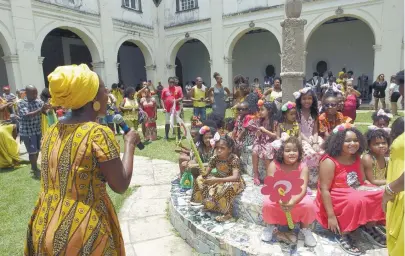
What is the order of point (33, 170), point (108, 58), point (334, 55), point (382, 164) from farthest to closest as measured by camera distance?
point (334, 55)
point (108, 58)
point (33, 170)
point (382, 164)

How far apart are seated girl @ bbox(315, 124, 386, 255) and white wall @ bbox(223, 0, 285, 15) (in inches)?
468

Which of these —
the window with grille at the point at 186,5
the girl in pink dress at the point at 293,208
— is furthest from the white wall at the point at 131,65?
the girl in pink dress at the point at 293,208

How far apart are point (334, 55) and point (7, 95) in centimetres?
1431

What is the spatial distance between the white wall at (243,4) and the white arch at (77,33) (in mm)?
6185

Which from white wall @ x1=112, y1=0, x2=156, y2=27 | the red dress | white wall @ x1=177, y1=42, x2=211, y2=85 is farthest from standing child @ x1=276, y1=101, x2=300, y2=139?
white wall @ x1=177, y1=42, x2=211, y2=85

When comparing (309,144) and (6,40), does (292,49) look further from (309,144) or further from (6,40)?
(6,40)

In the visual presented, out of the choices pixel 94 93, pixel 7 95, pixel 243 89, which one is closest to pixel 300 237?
pixel 94 93

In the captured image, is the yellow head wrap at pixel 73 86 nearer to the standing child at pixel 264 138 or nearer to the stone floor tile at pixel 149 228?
the stone floor tile at pixel 149 228

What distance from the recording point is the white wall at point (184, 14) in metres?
15.3

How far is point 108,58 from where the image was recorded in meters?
Answer: 14.2

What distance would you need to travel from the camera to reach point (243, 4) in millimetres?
14227

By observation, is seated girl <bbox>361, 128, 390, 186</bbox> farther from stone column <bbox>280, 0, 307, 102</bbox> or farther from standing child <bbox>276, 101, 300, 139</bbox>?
stone column <bbox>280, 0, 307, 102</bbox>

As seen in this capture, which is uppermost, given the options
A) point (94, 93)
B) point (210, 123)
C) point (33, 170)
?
point (94, 93)

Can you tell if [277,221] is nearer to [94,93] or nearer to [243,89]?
[94,93]
